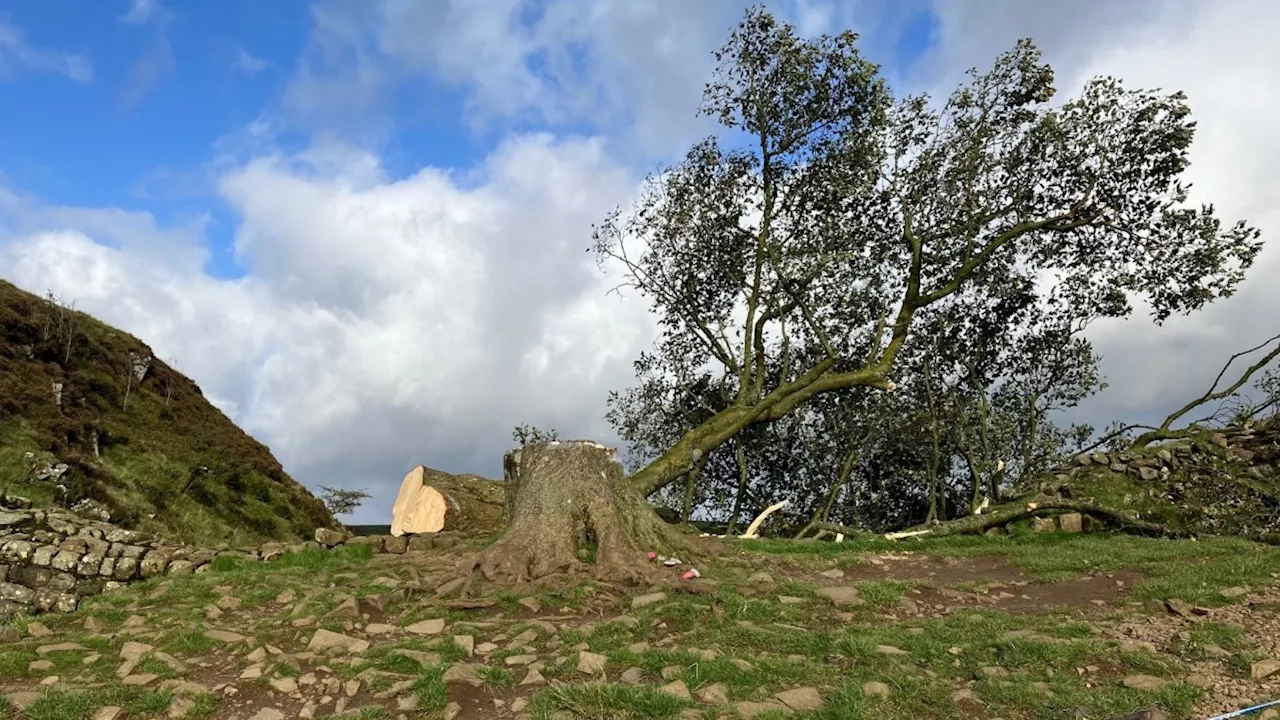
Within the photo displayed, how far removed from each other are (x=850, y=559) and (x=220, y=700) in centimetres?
1074

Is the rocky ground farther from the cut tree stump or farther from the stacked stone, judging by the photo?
the stacked stone

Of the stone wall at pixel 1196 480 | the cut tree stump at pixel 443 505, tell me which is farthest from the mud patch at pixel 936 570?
the cut tree stump at pixel 443 505

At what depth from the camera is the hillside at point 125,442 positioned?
1111 inches

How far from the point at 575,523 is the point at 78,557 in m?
8.93

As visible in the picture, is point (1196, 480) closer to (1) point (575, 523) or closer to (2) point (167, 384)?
(1) point (575, 523)

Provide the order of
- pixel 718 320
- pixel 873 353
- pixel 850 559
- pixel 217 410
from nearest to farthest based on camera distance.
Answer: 1. pixel 850 559
2. pixel 873 353
3. pixel 718 320
4. pixel 217 410

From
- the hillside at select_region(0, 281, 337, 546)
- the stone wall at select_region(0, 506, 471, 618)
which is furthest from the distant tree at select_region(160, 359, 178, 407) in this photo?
the stone wall at select_region(0, 506, 471, 618)

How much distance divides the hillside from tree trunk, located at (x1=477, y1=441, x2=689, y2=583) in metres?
20.3

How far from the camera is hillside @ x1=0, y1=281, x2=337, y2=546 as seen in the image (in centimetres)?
2822

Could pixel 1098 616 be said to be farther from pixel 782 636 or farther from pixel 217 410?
pixel 217 410

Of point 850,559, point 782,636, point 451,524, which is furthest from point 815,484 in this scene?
point 782,636

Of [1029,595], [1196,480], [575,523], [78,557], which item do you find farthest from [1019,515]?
[78,557]

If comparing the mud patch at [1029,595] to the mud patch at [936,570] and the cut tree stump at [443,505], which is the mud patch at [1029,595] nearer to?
the mud patch at [936,570]

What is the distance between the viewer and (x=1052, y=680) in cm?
700
